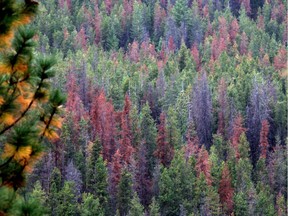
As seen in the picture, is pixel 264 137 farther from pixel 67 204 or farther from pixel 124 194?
pixel 67 204

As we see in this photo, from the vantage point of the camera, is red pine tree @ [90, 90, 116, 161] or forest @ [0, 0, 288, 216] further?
red pine tree @ [90, 90, 116, 161]

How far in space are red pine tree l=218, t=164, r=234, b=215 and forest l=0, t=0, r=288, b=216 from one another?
120 millimetres

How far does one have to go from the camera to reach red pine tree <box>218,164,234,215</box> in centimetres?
6050

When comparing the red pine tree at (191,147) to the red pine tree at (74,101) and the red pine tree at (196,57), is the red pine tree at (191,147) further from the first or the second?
the red pine tree at (196,57)

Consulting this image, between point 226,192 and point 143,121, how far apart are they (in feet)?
62.0

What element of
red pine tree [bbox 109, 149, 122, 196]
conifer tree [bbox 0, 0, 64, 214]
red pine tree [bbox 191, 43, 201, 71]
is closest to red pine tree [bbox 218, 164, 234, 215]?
red pine tree [bbox 109, 149, 122, 196]

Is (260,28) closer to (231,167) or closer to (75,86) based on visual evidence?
(75,86)

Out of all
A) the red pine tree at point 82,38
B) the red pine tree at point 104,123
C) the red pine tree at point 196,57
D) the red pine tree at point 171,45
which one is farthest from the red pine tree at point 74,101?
the red pine tree at point 171,45

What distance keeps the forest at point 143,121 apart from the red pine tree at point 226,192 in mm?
120

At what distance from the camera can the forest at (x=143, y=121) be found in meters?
7.78

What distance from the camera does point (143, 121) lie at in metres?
78.1

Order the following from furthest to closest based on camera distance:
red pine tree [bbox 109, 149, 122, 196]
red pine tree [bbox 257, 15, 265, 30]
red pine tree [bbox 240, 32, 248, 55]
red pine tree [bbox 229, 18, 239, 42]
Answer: red pine tree [bbox 257, 15, 265, 30] < red pine tree [bbox 229, 18, 239, 42] < red pine tree [bbox 240, 32, 248, 55] < red pine tree [bbox 109, 149, 122, 196]

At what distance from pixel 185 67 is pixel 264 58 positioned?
1703cm

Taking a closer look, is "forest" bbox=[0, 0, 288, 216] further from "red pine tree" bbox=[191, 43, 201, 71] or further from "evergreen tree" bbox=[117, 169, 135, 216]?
"red pine tree" bbox=[191, 43, 201, 71]
